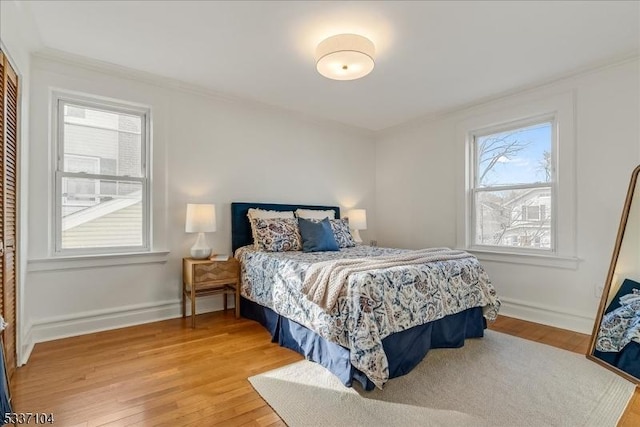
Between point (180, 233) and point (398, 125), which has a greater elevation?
point (398, 125)

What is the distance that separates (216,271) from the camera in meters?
3.18

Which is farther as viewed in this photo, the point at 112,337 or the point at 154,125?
the point at 154,125

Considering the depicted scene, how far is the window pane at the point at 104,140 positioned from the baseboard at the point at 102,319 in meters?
1.31

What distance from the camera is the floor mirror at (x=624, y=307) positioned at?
2.19 meters

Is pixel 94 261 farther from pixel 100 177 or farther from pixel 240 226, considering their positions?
pixel 240 226

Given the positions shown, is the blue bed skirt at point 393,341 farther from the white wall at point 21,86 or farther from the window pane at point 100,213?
the white wall at point 21,86

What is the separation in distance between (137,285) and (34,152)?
1426 millimetres

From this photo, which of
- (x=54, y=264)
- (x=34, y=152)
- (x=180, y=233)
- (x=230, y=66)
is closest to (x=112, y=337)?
(x=54, y=264)

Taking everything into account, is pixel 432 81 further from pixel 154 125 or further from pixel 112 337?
pixel 112 337

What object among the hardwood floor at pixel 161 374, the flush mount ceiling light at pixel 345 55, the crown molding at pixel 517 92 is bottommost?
the hardwood floor at pixel 161 374

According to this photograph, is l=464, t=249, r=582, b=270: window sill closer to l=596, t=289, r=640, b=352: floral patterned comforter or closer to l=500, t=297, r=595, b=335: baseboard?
l=500, t=297, r=595, b=335: baseboard

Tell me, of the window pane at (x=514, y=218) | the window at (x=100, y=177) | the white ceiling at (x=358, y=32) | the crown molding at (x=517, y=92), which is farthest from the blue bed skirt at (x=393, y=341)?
the crown molding at (x=517, y=92)

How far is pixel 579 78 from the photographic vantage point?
3.04 metres

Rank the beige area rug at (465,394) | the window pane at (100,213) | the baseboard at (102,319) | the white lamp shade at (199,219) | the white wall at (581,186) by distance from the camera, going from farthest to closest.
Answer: the white lamp shade at (199,219)
the window pane at (100,213)
the white wall at (581,186)
the baseboard at (102,319)
the beige area rug at (465,394)
